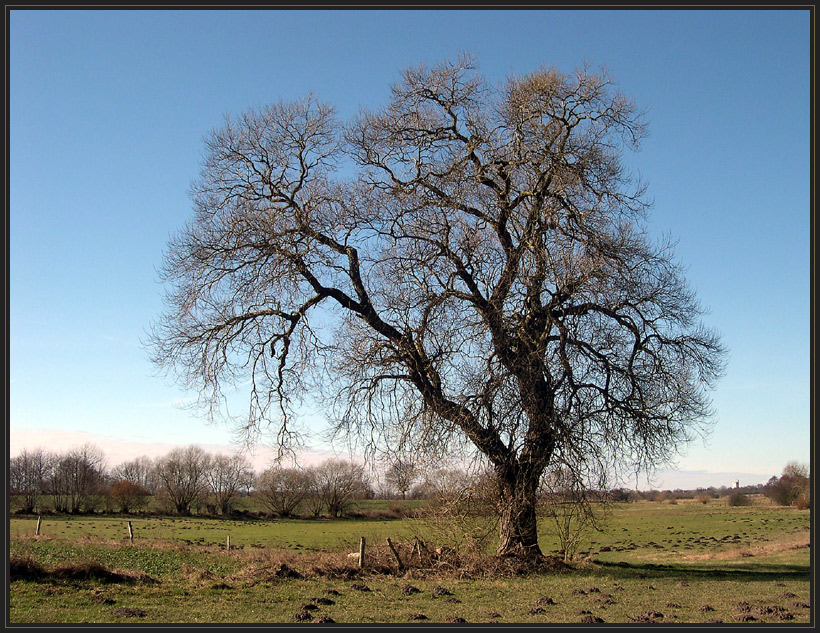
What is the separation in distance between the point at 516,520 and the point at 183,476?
182ft

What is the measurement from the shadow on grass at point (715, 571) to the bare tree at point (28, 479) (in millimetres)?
Answer: 54945

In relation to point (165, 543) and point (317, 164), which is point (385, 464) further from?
point (165, 543)

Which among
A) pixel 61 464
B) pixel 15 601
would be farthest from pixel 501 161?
pixel 61 464

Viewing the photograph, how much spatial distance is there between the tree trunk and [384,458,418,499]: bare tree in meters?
2.49

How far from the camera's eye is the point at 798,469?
3009 inches

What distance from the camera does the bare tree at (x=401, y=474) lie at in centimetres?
1750

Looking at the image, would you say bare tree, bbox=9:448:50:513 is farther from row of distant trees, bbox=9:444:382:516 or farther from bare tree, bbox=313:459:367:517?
bare tree, bbox=313:459:367:517

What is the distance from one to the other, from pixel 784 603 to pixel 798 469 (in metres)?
74.2

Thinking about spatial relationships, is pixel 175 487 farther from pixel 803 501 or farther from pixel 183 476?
pixel 803 501

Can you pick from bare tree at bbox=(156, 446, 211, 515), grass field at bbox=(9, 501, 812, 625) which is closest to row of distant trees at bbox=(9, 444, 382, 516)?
bare tree at bbox=(156, 446, 211, 515)

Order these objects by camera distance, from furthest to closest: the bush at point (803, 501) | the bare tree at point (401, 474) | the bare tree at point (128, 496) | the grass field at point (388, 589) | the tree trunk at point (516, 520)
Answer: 1. the bush at point (803, 501)
2. the bare tree at point (128, 496)
3. the tree trunk at point (516, 520)
4. the bare tree at point (401, 474)
5. the grass field at point (388, 589)

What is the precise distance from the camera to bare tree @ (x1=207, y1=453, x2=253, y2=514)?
63.3 meters

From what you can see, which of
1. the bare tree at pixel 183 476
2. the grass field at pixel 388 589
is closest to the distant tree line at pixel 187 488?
the bare tree at pixel 183 476

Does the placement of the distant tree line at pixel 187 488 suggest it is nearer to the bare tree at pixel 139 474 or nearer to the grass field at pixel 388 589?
the bare tree at pixel 139 474
